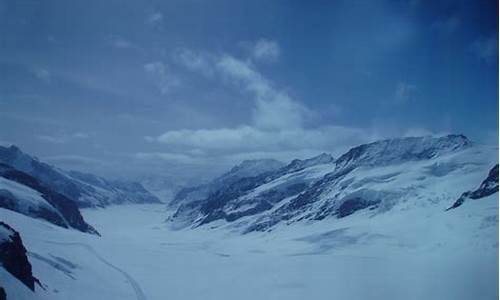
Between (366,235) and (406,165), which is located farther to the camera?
(406,165)

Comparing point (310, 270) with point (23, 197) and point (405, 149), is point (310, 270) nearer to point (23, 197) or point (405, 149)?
point (23, 197)

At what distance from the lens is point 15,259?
63.3ft

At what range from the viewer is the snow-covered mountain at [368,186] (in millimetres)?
84062

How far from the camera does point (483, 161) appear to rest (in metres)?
90.5

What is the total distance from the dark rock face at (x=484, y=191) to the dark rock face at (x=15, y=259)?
59721 mm

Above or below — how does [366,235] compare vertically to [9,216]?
above

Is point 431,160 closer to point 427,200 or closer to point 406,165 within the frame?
point 406,165

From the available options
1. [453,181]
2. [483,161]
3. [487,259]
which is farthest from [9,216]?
[483,161]

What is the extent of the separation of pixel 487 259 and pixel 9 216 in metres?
41.7

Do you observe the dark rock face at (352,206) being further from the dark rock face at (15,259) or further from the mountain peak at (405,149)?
the dark rock face at (15,259)

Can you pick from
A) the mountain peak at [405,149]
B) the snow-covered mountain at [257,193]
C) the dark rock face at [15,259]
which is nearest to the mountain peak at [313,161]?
the snow-covered mountain at [257,193]

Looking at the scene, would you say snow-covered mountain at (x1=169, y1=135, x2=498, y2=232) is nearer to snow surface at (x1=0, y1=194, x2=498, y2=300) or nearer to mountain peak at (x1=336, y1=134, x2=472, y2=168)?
mountain peak at (x1=336, y1=134, x2=472, y2=168)

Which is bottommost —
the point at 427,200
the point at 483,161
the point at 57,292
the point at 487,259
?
the point at 57,292

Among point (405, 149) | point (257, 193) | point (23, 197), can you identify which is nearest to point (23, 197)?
point (23, 197)
